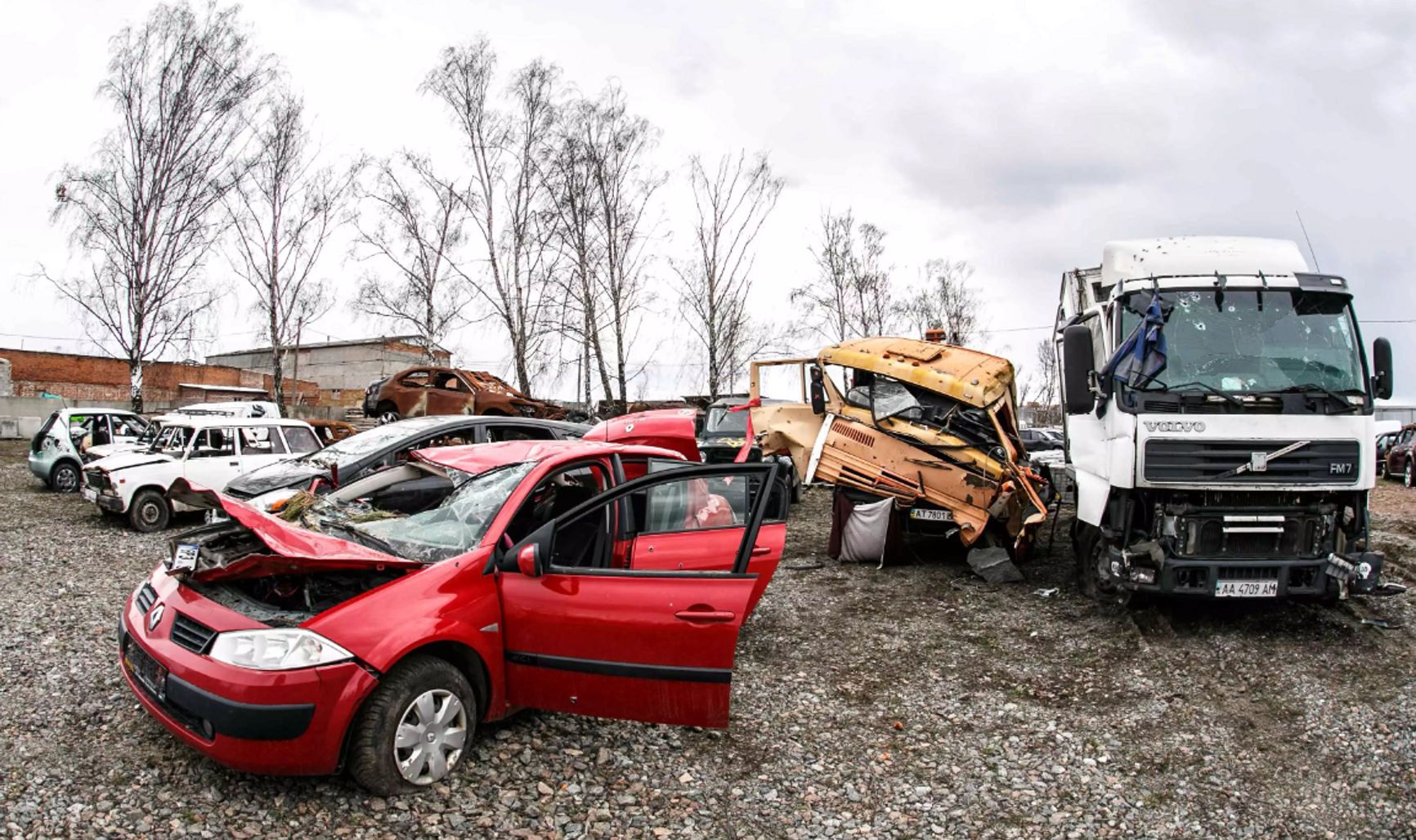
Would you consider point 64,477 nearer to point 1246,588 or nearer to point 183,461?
point 183,461

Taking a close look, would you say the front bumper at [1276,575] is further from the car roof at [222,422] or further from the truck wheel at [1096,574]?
the car roof at [222,422]

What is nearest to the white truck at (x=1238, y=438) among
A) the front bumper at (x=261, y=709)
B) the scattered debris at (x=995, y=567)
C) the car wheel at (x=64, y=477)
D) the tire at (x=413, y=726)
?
the scattered debris at (x=995, y=567)

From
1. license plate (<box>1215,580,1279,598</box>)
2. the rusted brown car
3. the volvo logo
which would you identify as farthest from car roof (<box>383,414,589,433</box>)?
the rusted brown car

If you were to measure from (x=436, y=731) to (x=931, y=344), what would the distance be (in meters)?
7.67

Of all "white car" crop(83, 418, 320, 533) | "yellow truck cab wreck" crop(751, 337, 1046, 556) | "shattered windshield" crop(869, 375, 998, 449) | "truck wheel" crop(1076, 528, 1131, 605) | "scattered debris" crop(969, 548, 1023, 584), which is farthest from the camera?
"white car" crop(83, 418, 320, 533)

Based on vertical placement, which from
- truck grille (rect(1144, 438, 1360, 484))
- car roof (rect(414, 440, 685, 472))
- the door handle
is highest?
car roof (rect(414, 440, 685, 472))

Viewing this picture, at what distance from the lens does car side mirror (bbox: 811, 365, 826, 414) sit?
10.2 m

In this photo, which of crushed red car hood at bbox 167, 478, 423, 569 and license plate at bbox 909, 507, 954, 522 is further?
license plate at bbox 909, 507, 954, 522

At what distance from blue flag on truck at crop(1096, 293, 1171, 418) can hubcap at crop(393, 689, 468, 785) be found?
5.42 m

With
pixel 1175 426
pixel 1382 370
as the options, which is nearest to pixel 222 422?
pixel 1175 426

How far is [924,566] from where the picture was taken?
9312mm

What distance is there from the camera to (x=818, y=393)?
404 inches

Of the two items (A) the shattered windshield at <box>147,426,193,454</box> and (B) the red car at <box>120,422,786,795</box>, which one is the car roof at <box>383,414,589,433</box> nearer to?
(A) the shattered windshield at <box>147,426,193,454</box>

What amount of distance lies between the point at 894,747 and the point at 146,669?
3.82 meters
